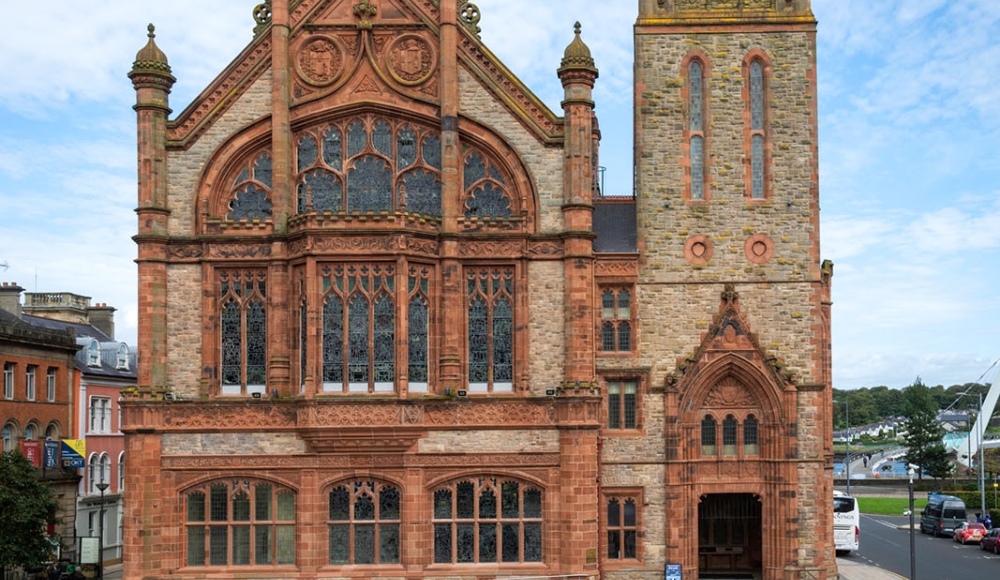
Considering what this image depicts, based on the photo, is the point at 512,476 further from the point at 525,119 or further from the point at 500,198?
the point at 525,119

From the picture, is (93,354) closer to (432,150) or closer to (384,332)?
(384,332)

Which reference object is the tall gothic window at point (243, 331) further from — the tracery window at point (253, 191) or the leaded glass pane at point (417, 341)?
the leaded glass pane at point (417, 341)

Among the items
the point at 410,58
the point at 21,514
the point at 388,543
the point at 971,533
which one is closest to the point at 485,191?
the point at 410,58

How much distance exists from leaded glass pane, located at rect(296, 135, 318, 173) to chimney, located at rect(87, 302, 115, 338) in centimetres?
2735

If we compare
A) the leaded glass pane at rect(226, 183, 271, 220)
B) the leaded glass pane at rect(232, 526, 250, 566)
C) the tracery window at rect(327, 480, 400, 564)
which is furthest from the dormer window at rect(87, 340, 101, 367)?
the tracery window at rect(327, 480, 400, 564)

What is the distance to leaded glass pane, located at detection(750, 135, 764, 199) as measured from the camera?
116ft

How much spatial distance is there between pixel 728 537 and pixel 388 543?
1210cm

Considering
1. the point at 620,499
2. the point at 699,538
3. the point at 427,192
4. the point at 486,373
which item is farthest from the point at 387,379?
the point at 699,538

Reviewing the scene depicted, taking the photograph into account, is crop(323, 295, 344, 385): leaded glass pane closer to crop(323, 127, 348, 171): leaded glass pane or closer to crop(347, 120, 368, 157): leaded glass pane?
crop(323, 127, 348, 171): leaded glass pane

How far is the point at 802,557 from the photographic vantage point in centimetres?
3428

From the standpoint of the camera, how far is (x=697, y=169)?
35594 millimetres

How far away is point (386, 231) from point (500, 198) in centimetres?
421

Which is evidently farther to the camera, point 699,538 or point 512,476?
point 699,538

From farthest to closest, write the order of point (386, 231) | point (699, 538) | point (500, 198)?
1. point (699, 538)
2. point (500, 198)
3. point (386, 231)
